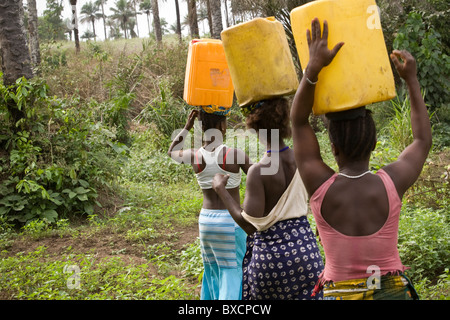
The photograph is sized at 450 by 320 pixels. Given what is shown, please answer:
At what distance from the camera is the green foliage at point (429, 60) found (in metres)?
7.79

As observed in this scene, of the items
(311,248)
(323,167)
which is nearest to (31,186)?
(311,248)

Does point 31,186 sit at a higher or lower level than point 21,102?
lower

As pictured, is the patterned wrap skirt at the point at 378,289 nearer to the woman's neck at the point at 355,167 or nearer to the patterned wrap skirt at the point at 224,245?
the woman's neck at the point at 355,167

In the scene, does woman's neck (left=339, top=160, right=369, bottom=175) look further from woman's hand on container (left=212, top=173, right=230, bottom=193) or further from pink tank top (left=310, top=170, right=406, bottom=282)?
woman's hand on container (left=212, top=173, right=230, bottom=193)

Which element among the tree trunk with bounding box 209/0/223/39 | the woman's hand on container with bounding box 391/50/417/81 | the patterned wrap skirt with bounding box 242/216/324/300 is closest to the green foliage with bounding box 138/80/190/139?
the tree trunk with bounding box 209/0/223/39

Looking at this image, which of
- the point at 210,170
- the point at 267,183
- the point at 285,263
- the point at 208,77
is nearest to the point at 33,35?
the point at 208,77

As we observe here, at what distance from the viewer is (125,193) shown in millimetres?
6629

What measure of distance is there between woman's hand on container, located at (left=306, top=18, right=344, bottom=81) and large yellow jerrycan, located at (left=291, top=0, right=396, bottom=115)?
5 centimetres

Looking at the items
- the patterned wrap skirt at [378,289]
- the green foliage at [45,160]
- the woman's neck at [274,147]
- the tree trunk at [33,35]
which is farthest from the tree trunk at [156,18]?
the patterned wrap skirt at [378,289]

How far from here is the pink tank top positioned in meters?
1.65

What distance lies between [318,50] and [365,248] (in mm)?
715

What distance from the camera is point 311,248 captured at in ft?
7.36
